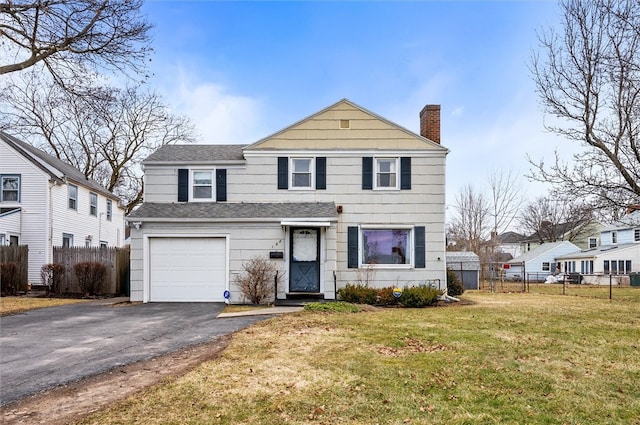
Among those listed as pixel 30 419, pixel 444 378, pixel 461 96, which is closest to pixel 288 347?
pixel 444 378

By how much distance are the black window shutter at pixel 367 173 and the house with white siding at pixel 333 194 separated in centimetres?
3

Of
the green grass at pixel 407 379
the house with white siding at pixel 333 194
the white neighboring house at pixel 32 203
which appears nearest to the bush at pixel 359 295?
the house with white siding at pixel 333 194

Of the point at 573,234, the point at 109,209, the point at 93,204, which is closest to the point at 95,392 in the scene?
the point at 93,204

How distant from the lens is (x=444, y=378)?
5.66 m

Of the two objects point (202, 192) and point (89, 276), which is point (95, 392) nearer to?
point (202, 192)

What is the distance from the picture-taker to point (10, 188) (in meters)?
20.4

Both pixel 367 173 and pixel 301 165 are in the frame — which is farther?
pixel 301 165

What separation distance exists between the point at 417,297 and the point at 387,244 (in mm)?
2481

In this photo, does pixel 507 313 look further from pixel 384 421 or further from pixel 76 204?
pixel 76 204

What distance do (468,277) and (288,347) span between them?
19.3 meters

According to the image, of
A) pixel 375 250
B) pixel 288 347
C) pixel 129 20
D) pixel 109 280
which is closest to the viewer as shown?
pixel 288 347

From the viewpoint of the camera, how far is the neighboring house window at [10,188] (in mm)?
20344

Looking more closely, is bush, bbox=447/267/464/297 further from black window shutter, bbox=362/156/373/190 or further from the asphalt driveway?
the asphalt driveway

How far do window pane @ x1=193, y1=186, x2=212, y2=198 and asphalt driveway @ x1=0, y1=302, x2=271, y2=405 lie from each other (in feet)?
12.6
